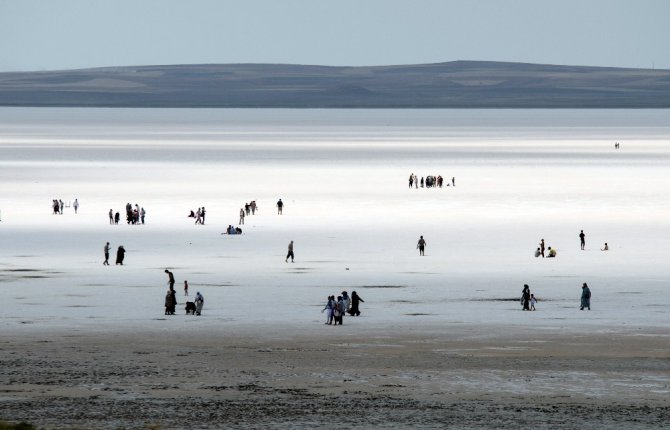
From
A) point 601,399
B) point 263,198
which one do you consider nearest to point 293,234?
point 263,198

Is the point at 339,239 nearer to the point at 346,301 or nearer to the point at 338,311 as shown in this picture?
the point at 346,301

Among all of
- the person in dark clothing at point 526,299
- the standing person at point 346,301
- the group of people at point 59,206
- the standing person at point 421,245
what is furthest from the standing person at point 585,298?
the group of people at point 59,206

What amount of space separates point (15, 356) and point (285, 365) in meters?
5.31

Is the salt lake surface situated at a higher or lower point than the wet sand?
higher

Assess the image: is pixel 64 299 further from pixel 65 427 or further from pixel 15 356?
pixel 65 427

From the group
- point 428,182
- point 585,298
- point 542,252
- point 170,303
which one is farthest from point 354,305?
point 428,182

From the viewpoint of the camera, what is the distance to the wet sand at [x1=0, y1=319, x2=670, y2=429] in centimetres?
2503

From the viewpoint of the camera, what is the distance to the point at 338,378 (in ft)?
93.5

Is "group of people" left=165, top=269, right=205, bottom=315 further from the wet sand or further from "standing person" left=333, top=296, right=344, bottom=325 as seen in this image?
"standing person" left=333, top=296, right=344, bottom=325

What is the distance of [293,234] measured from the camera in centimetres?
5853

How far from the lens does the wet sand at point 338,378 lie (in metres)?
25.0

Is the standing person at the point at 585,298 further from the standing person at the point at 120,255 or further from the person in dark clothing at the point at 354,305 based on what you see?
the standing person at the point at 120,255

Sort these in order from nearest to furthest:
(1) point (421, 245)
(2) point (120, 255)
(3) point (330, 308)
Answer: (3) point (330, 308) → (2) point (120, 255) → (1) point (421, 245)

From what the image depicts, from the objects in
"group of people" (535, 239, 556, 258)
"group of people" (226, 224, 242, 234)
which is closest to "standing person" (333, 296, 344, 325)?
"group of people" (535, 239, 556, 258)
